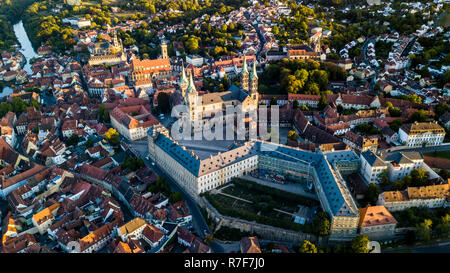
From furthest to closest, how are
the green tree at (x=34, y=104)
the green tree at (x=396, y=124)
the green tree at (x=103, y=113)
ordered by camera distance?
the green tree at (x=34, y=104) < the green tree at (x=103, y=113) < the green tree at (x=396, y=124)

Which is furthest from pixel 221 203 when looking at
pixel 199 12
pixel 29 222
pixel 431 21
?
pixel 199 12

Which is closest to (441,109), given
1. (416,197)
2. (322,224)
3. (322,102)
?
(322,102)

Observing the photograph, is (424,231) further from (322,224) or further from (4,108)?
(4,108)

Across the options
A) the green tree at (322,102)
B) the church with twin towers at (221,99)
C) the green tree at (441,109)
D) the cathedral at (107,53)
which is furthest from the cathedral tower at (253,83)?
the cathedral at (107,53)

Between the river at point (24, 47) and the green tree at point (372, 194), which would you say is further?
the river at point (24, 47)

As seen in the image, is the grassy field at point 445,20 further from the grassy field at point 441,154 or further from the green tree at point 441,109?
the grassy field at point 441,154
